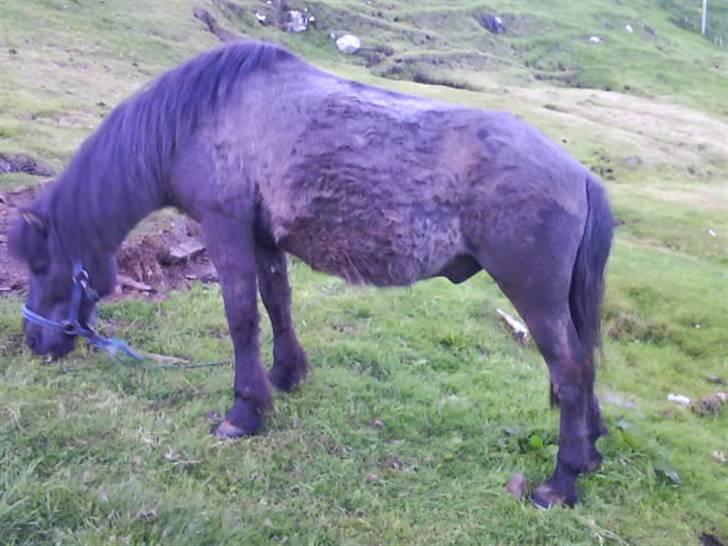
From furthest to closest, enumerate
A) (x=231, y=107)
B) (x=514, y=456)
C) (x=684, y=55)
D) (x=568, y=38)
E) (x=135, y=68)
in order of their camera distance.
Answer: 1. (x=684, y=55)
2. (x=568, y=38)
3. (x=135, y=68)
4. (x=514, y=456)
5. (x=231, y=107)

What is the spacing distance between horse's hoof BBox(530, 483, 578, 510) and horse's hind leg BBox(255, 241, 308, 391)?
2.24 metres

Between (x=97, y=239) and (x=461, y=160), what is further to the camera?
(x=97, y=239)

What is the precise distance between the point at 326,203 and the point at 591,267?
1971mm

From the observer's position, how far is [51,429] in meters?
5.35

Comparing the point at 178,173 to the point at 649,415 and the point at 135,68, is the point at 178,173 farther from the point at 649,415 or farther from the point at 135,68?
the point at 135,68

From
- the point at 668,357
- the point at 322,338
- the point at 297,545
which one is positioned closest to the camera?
the point at 297,545

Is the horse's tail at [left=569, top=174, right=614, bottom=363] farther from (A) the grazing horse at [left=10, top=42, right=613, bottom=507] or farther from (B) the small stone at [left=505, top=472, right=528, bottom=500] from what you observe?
(B) the small stone at [left=505, top=472, right=528, bottom=500]

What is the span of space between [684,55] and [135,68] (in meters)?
50.9

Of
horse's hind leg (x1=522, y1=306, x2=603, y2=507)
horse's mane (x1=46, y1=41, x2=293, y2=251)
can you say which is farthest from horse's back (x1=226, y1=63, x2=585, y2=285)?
horse's hind leg (x1=522, y1=306, x2=603, y2=507)

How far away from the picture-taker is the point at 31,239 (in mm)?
6027

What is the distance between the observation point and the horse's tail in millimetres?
5676

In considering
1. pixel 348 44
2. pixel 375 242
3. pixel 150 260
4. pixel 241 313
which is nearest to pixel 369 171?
pixel 375 242

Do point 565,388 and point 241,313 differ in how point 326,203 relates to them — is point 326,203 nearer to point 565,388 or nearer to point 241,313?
point 241,313

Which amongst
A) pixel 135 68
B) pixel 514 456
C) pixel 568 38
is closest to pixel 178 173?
pixel 514 456
